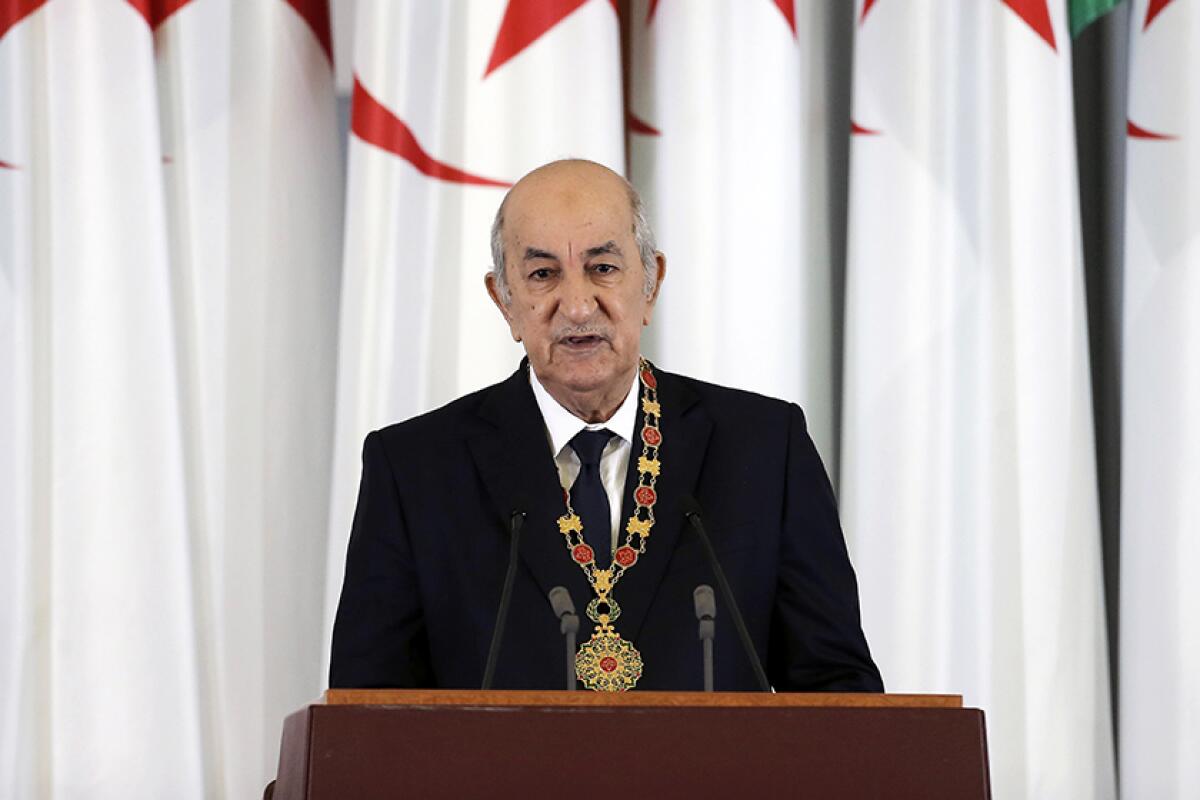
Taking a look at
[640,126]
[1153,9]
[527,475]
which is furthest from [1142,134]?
[527,475]

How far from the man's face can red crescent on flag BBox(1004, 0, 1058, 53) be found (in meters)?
1.30

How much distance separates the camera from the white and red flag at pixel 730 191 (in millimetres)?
3301

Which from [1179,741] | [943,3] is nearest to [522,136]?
[943,3]

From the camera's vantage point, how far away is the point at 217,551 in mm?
3287

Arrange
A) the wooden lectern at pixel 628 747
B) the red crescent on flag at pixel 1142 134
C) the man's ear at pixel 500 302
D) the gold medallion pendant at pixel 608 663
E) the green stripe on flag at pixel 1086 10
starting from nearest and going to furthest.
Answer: the wooden lectern at pixel 628 747
the gold medallion pendant at pixel 608 663
the man's ear at pixel 500 302
the red crescent on flag at pixel 1142 134
the green stripe on flag at pixel 1086 10

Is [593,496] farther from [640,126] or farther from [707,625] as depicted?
[640,126]

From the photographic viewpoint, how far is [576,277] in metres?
2.46

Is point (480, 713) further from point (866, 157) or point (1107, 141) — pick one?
point (1107, 141)

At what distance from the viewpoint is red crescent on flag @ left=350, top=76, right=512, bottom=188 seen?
10.9ft

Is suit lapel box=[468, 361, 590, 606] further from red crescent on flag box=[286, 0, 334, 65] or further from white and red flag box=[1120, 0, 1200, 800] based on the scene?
white and red flag box=[1120, 0, 1200, 800]

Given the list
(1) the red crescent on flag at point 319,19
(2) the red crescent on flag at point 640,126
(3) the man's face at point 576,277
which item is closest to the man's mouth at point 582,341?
(3) the man's face at point 576,277

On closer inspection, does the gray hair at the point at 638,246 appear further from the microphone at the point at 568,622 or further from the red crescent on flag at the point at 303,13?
the red crescent on flag at the point at 303,13

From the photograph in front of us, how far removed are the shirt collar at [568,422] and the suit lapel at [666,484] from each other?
16 millimetres

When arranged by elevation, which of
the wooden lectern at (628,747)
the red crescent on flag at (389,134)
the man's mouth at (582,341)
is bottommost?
the wooden lectern at (628,747)
